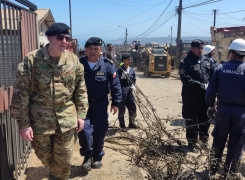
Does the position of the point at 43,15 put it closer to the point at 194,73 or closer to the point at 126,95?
the point at 126,95

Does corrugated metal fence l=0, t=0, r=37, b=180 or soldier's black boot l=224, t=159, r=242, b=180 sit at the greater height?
corrugated metal fence l=0, t=0, r=37, b=180

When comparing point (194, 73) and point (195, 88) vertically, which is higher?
point (194, 73)

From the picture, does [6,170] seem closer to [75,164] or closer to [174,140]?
[75,164]

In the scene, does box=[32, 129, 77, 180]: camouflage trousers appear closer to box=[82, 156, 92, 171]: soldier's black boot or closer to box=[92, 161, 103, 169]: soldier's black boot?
box=[82, 156, 92, 171]: soldier's black boot

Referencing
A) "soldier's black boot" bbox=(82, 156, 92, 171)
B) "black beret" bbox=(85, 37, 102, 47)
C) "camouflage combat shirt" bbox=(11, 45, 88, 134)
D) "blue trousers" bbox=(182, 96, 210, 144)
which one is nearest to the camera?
"camouflage combat shirt" bbox=(11, 45, 88, 134)

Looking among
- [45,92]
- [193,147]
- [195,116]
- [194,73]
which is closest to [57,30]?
[45,92]

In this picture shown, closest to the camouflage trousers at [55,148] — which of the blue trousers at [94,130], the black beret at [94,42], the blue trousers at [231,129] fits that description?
the blue trousers at [94,130]

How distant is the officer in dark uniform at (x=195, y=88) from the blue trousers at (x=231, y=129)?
2.79ft

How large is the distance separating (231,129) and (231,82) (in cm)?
59

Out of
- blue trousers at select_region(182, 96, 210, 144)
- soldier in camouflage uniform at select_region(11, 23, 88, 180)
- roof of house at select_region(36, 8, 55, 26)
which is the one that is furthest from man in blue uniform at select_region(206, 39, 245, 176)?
roof of house at select_region(36, 8, 55, 26)

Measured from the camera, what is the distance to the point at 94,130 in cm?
Result: 385

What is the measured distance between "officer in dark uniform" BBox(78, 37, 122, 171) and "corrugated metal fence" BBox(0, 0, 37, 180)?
77 centimetres

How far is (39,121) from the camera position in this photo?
284 cm

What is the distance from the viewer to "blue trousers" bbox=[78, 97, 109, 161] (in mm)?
3662
